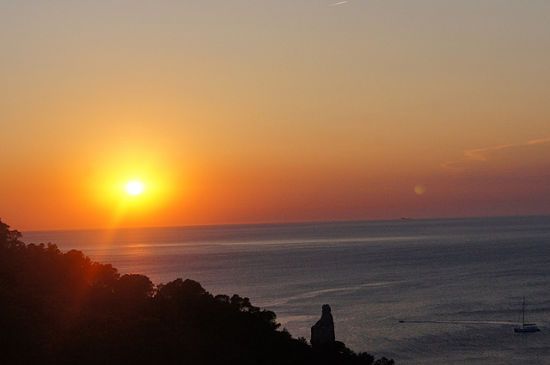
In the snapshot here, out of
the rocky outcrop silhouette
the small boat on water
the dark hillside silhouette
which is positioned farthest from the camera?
the small boat on water

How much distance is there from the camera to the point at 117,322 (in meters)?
36.8

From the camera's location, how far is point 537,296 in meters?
114

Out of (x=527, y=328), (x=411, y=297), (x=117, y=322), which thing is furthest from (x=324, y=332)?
(x=411, y=297)

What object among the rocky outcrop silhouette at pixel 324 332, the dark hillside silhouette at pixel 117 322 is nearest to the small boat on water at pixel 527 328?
the dark hillside silhouette at pixel 117 322

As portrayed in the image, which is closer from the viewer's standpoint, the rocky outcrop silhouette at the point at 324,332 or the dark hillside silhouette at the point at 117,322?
the dark hillside silhouette at the point at 117,322

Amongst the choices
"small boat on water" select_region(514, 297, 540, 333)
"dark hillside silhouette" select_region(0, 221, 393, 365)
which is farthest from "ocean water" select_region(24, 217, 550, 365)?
"dark hillside silhouette" select_region(0, 221, 393, 365)

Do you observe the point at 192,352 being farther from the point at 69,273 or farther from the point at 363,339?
the point at 363,339

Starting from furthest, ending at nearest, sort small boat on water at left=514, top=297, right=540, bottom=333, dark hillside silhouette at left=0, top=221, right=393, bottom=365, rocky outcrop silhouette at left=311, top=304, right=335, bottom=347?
small boat on water at left=514, top=297, right=540, bottom=333 < rocky outcrop silhouette at left=311, top=304, right=335, bottom=347 < dark hillside silhouette at left=0, top=221, right=393, bottom=365

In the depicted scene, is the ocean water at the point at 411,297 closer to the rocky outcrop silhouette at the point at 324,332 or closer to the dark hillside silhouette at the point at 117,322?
the rocky outcrop silhouette at the point at 324,332

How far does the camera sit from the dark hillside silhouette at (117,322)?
33.8 meters

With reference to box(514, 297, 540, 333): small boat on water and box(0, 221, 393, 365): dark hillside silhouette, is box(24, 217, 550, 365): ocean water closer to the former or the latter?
box(514, 297, 540, 333): small boat on water

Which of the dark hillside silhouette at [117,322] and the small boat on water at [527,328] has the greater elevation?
the dark hillside silhouette at [117,322]

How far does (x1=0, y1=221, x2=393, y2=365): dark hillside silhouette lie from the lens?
111ft

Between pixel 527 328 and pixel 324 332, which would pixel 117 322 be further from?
pixel 527 328
